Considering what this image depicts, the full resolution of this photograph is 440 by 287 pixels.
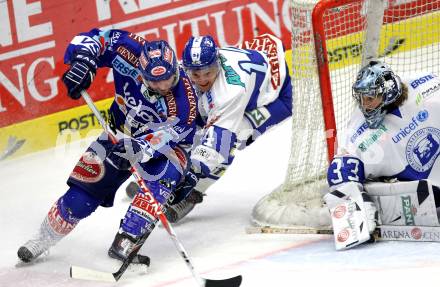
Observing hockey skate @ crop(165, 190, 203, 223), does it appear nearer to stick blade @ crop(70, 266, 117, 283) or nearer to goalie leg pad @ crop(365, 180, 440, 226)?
stick blade @ crop(70, 266, 117, 283)

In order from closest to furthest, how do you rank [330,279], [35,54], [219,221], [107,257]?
[330,279] → [107,257] → [219,221] → [35,54]

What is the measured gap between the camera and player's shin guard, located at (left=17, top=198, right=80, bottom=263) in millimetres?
5082

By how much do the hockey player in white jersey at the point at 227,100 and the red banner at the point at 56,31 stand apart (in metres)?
1.36

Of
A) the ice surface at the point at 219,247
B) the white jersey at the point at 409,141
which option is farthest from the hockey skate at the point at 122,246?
the white jersey at the point at 409,141

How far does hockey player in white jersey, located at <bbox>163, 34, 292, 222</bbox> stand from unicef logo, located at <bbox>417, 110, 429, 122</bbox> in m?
0.93

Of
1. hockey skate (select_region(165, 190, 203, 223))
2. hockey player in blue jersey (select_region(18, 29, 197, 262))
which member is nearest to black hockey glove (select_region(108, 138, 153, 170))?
hockey player in blue jersey (select_region(18, 29, 197, 262))

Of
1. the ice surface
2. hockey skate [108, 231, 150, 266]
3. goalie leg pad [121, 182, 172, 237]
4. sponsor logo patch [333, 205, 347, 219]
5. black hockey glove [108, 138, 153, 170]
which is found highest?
black hockey glove [108, 138, 153, 170]

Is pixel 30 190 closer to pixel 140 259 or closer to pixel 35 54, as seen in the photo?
pixel 35 54

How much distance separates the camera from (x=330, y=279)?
4.46 meters

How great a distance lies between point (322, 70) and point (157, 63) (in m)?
0.89

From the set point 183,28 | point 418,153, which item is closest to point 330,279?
point 418,153

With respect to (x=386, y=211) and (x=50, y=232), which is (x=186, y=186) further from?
(x=386, y=211)

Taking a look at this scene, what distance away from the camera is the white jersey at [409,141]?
4902 millimetres

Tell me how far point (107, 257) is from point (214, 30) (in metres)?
2.58
